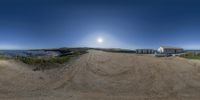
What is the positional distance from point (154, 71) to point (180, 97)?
18.9ft

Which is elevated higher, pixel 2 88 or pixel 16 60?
pixel 16 60

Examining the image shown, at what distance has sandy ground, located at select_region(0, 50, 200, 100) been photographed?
16578 millimetres

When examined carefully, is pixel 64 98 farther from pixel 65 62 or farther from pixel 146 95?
pixel 65 62

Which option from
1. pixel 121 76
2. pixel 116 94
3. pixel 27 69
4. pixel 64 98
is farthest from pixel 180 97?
pixel 27 69

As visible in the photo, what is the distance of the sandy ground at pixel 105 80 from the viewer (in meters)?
16.6

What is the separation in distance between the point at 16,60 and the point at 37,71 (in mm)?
4556

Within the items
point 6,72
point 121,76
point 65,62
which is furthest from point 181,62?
point 6,72

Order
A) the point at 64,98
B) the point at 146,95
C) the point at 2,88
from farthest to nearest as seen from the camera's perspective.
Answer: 1. the point at 2,88
2. the point at 146,95
3. the point at 64,98

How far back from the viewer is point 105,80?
20.0 meters

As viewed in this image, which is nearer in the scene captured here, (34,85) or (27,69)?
(34,85)

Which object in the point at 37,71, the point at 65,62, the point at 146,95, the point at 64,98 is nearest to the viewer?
the point at 64,98

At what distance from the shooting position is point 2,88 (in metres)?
17.8

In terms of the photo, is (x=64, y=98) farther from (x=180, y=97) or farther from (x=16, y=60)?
(x=16, y=60)

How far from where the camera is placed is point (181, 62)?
25219 millimetres
